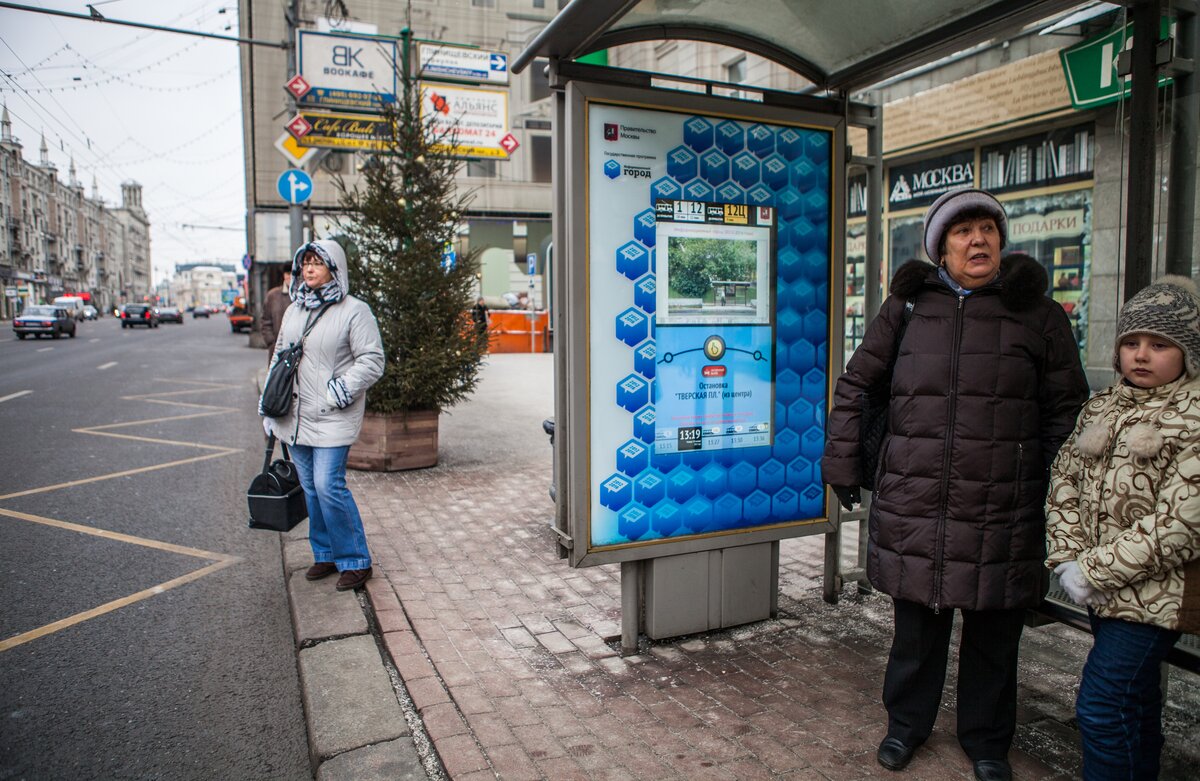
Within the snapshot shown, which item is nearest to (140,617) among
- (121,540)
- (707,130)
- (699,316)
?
(121,540)

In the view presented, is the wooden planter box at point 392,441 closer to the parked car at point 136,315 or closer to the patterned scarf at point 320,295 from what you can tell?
the patterned scarf at point 320,295

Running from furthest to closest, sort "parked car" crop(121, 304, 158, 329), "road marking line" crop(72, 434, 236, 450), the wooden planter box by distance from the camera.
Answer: "parked car" crop(121, 304, 158, 329) → "road marking line" crop(72, 434, 236, 450) → the wooden planter box

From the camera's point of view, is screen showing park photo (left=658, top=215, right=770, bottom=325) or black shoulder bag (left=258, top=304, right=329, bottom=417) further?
black shoulder bag (left=258, top=304, right=329, bottom=417)

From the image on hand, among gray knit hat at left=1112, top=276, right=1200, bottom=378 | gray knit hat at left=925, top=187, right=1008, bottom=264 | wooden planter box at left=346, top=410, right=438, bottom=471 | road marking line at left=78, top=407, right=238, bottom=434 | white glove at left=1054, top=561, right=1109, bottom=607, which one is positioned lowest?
road marking line at left=78, top=407, right=238, bottom=434

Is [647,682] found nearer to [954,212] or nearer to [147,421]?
[954,212]

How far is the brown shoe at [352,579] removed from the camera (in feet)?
15.2

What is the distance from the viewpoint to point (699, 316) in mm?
3812

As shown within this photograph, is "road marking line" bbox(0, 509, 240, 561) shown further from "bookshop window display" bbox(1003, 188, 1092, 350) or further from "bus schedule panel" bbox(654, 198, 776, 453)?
"bookshop window display" bbox(1003, 188, 1092, 350)

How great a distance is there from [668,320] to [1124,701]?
2173 millimetres

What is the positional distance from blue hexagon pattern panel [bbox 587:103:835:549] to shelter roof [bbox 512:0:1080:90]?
0.37 metres

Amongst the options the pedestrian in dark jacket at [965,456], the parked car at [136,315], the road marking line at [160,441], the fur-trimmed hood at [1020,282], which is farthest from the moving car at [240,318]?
the fur-trimmed hood at [1020,282]

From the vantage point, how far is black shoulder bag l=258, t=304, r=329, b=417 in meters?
4.54

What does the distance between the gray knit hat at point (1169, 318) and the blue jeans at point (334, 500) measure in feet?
12.2

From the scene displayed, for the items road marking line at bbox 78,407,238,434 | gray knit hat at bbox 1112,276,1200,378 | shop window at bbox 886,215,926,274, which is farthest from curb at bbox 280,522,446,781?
shop window at bbox 886,215,926,274
